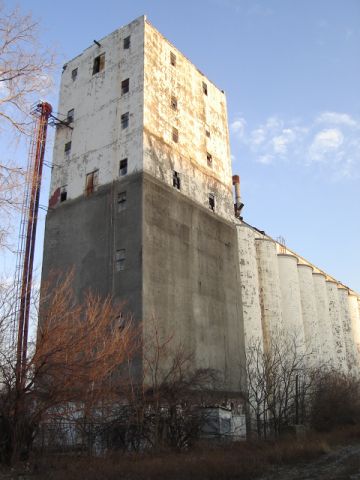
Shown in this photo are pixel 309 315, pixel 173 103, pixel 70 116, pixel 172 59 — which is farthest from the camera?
pixel 309 315

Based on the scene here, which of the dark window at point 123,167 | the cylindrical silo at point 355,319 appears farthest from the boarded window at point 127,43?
the cylindrical silo at point 355,319

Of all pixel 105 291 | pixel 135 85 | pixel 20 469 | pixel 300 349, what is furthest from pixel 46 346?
pixel 300 349

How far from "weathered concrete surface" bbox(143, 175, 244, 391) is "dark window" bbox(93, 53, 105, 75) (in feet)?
36.9

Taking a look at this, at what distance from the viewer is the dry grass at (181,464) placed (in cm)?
1334

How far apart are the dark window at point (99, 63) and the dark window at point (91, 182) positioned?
8.57m

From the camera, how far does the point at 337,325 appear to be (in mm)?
47875

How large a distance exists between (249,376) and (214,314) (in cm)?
440

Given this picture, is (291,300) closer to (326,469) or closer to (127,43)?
(127,43)

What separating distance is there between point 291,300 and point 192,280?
12.6 metres

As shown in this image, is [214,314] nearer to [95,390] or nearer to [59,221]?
[59,221]

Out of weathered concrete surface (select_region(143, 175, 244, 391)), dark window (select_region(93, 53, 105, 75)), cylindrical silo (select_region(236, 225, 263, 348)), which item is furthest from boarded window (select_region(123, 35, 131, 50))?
cylindrical silo (select_region(236, 225, 263, 348))

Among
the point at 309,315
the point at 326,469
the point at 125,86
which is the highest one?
the point at 125,86

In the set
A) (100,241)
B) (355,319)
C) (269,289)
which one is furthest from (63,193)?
(355,319)

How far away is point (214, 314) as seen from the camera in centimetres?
3130
